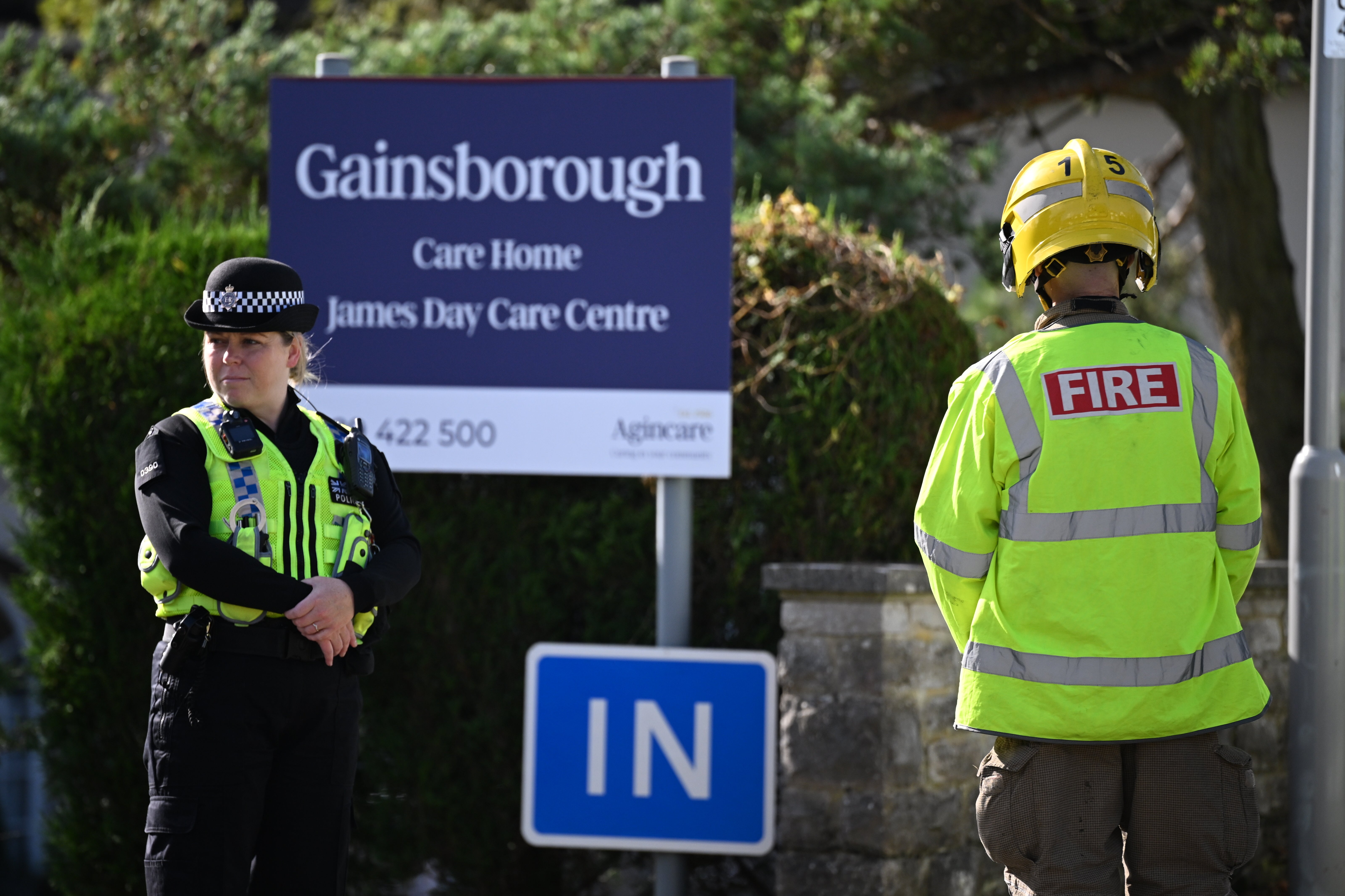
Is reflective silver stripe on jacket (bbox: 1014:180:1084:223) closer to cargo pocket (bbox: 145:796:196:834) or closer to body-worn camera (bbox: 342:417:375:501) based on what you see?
body-worn camera (bbox: 342:417:375:501)

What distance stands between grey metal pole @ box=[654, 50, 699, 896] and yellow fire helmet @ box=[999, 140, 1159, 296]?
5.79 ft

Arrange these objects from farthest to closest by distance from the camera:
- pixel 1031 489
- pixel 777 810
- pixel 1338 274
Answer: pixel 777 810
pixel 1338 274
pixel 1031 489

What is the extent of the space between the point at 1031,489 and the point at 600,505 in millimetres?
2225

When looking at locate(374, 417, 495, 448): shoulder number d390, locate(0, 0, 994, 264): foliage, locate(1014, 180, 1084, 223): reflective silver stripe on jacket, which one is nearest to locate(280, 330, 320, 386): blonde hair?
locate(374, 417, 495, 448): shoulder number d390

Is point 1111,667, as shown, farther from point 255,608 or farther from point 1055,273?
point 255,608

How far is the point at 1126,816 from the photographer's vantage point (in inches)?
95.8

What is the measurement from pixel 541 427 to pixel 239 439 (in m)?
1.57

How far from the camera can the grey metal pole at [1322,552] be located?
3561 mm

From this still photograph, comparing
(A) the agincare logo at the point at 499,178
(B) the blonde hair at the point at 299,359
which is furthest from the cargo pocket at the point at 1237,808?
(A) the agincare logo at the point at 499,178

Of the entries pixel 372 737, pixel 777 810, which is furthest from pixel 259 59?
pixel 777 810

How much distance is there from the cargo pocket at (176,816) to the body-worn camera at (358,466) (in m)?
0.75

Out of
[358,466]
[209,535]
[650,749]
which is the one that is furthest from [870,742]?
[209,535]

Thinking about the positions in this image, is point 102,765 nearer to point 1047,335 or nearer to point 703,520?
point 703,520

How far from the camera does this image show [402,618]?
4.39 metres
